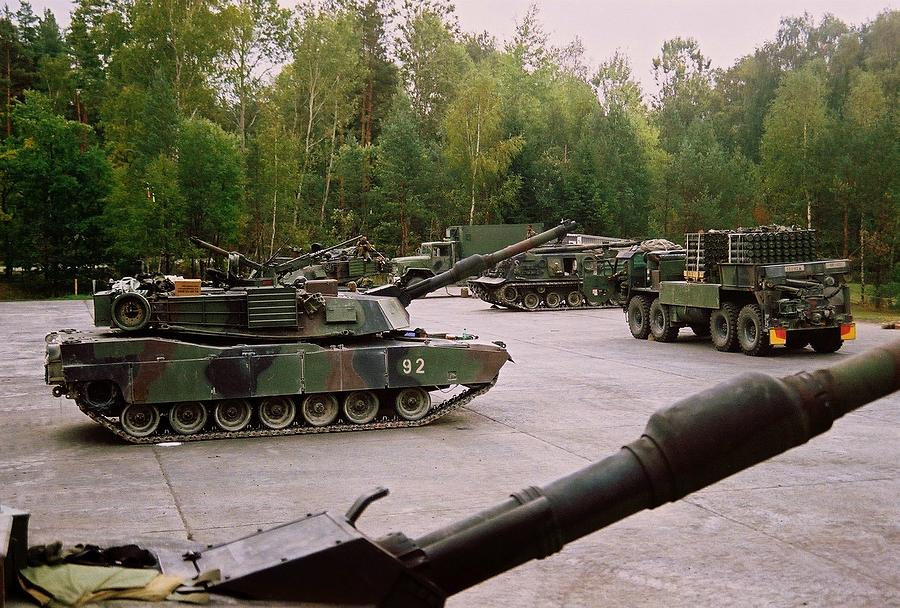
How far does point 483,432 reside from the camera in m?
13.1

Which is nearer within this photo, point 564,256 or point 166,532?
point 166,532

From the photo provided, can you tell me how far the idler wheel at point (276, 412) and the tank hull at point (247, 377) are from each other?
1.0 inches

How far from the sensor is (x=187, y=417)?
13.0 metres

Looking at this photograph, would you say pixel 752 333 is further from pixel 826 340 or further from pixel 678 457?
pixel 678 457

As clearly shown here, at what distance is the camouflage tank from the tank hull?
20.7 meters

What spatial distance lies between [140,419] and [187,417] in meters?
0.55

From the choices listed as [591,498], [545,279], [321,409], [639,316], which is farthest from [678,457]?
[545,279]

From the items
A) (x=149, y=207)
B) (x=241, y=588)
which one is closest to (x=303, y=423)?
(x=241, y=588)

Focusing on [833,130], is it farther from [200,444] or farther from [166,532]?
[166,532]

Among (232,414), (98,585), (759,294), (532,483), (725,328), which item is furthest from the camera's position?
(725,328)

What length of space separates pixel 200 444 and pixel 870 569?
7.83 m

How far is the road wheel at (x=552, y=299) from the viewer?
35062 mm

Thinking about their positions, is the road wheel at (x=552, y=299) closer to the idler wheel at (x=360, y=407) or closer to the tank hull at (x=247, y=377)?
the tank hull at (x=247, y=377)

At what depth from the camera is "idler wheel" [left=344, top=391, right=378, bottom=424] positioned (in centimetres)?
1348
